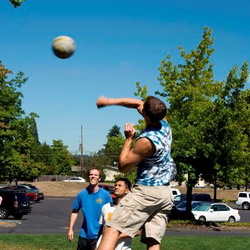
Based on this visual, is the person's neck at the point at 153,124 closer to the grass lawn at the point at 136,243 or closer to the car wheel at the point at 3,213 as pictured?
the grass lawn at the point at 136,243

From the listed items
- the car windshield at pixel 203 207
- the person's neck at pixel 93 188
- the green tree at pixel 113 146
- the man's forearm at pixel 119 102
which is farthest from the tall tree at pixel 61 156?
the man's forearm at pixel 119 102

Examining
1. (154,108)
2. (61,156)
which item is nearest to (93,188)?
A: (154,108)

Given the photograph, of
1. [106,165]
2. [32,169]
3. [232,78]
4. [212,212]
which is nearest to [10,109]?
[212,212]

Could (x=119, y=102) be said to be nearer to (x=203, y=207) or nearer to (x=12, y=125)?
(x=203, y=207)

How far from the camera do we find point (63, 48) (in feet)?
26.0

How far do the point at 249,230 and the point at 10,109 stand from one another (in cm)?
2174

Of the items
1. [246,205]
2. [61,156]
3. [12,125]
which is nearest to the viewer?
[12,125]

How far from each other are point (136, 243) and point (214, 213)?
58.6 ft

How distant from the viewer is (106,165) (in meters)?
102

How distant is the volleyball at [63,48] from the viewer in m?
7.91

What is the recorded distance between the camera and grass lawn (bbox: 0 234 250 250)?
15586 millimetres

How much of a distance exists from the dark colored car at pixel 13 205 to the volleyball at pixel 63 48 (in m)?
24.4

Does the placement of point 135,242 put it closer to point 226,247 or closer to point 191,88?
point 226,247

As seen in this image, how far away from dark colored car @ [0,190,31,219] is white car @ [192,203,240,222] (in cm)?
1034
